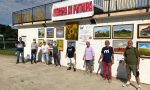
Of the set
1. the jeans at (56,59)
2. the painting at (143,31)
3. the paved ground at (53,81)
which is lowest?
the paved ground at (53,81)

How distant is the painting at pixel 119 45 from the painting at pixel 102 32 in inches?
22.8

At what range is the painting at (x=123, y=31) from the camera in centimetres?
1168

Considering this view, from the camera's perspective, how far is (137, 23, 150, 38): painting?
10945mm

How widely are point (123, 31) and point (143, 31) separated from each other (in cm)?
114

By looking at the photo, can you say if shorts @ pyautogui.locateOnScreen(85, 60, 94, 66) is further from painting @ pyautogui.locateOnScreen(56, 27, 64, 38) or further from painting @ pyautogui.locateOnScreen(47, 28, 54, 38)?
painting @ pyautogui.locateOnScreen(47, 28, 54, 38)

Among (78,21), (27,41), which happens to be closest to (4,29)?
(27,41)

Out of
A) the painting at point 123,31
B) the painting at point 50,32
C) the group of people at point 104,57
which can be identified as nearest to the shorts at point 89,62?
the group of people at point 104,57

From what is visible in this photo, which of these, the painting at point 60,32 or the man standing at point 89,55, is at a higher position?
the painting at point 60,32

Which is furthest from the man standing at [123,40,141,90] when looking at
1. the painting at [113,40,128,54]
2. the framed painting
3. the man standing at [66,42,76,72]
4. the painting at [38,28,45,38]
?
the painting at [38,28,45,38]

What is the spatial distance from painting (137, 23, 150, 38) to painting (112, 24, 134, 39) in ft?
1.44

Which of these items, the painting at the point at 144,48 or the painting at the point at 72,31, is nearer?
the painting at the point at 144,48

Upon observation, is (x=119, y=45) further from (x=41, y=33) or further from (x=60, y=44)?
(x=41, y=33)

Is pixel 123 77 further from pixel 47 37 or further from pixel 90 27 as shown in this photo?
pixel 47 37

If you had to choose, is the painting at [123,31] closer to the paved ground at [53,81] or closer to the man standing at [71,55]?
the paved ground at [53,81]
